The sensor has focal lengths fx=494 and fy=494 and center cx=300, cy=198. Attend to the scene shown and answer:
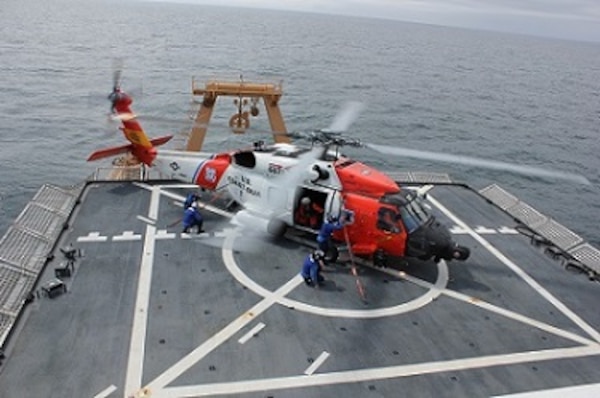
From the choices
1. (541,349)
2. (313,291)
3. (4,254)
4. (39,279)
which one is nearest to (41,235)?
(4,254)

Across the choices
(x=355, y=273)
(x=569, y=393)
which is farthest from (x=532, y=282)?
(x=569, y=393)

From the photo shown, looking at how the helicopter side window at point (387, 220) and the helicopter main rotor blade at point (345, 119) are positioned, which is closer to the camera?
the helicopter main rotor blade at point (345, 119)

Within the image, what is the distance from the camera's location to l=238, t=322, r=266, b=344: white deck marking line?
12077 millimetres

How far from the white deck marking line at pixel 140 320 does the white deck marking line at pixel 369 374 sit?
0.67 metres

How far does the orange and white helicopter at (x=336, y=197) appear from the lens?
583 inches

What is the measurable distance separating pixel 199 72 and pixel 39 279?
229 feet

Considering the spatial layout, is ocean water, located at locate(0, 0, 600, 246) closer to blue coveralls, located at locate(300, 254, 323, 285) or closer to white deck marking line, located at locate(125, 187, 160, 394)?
white deck marking line, located at locate(125, 187, 160, 394)

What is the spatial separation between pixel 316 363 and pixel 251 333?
74.4 inches

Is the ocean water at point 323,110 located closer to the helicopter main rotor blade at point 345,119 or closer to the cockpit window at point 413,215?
the helicopter main rotor blade at point 345,119

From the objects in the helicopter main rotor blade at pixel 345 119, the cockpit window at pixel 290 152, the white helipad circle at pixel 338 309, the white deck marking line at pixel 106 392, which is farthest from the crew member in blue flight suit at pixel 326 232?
the white deck marking line at pixel 106 392

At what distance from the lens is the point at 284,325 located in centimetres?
1275

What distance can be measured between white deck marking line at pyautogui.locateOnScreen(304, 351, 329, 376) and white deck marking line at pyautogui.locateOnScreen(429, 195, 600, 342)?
292 inches

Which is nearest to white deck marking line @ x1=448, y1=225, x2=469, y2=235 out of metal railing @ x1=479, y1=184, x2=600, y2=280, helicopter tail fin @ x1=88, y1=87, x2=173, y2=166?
metal railing @ x1=479, y1=184, x2=600, y2=280

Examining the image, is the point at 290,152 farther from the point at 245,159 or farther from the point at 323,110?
the point at 323,110
